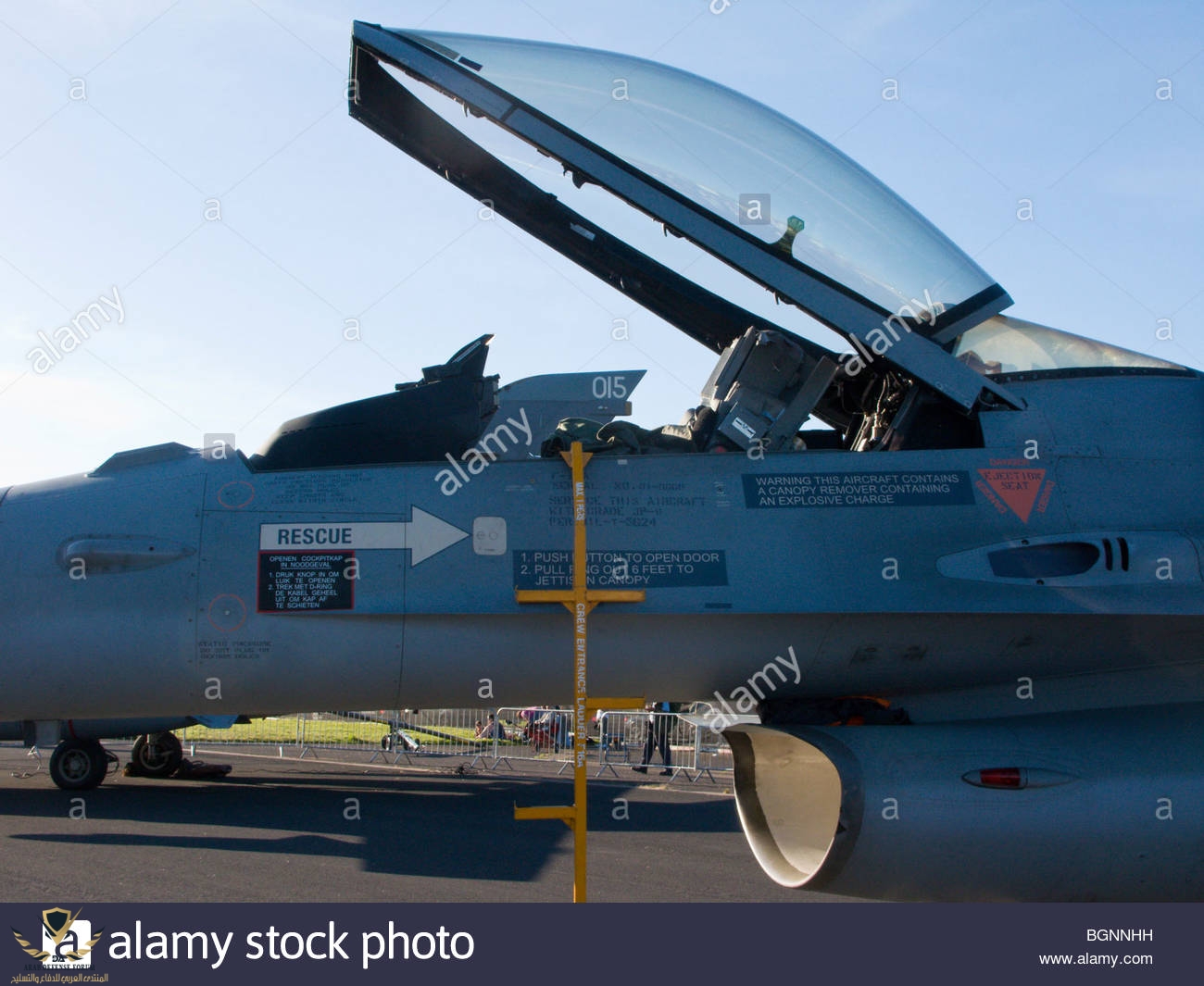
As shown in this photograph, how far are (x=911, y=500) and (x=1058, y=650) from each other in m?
0.98

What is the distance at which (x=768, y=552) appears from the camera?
4230 millimetres

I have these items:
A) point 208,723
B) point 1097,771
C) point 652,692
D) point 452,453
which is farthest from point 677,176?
point 208,723

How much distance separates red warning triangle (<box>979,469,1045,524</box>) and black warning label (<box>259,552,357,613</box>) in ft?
9.27

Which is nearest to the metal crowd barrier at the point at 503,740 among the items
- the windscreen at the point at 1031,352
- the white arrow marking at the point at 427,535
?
the windscreen at the point at 1031,352

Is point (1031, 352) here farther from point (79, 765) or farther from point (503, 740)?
point (503, 740)

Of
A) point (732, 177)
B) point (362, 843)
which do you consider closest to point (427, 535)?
point (732, 177)

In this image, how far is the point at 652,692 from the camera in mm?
4371

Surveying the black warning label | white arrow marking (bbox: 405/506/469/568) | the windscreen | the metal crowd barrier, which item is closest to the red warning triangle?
the windscreen

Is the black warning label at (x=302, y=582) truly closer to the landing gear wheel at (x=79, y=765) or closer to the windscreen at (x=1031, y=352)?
the windscreen at (x=1031, y=352)

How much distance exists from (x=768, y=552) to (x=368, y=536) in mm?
1676

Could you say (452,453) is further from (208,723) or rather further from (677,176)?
(208,723)

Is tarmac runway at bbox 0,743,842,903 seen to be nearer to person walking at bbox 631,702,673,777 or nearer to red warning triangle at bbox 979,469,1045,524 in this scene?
person walking at bbox 631,702,673,777

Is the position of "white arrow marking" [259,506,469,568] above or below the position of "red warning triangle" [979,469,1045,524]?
below

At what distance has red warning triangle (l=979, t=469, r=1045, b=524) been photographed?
14.5ft
